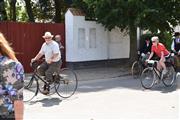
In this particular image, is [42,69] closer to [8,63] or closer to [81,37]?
[8,63]

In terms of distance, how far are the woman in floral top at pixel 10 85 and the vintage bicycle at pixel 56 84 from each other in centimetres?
735

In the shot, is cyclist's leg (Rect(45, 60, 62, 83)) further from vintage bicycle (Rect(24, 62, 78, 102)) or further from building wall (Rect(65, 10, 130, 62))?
building wall (Rect(65, 10, 130, 62))

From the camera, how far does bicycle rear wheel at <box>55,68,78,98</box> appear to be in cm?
1184

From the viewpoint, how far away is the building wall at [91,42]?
20594 millimetres

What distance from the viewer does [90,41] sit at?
21719 millimetres

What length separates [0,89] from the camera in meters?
3.91

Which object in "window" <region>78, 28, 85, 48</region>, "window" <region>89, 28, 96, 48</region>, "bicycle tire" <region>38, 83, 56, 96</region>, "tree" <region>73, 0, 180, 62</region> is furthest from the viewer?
"window" <region>89, 28, 96, 48</region>

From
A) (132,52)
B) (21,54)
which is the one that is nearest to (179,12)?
(132,52)

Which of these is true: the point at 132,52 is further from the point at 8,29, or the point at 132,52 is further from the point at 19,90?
the point at 19,90

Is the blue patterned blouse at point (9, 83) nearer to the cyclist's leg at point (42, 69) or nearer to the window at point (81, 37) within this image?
the cyclist's leg at point (42, 69)

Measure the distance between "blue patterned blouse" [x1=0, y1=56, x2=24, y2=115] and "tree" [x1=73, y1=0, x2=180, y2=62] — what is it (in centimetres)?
1489

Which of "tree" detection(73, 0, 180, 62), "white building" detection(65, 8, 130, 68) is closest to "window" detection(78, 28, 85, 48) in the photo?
"white building" detection(65, 8, 130, 68)

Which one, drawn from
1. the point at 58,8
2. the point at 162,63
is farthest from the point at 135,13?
the point at 58,8

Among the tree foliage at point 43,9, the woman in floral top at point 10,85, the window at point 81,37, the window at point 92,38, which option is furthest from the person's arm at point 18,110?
the tree foliage at point 43,9
